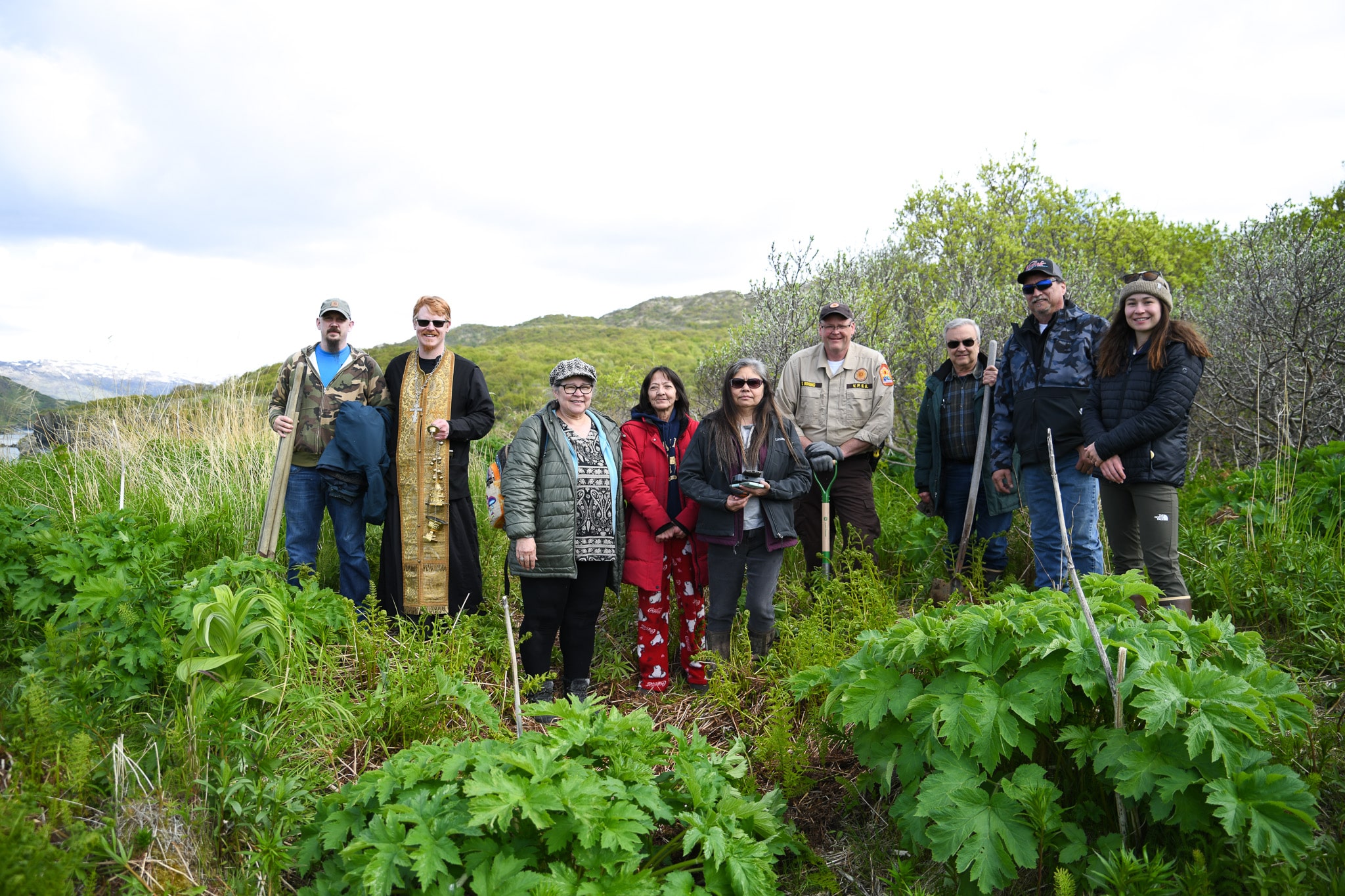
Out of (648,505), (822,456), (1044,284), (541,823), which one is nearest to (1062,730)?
(541,823)

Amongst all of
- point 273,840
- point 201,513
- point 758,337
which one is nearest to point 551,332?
point 758,337

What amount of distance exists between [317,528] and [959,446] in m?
4.35

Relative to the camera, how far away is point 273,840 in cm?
236

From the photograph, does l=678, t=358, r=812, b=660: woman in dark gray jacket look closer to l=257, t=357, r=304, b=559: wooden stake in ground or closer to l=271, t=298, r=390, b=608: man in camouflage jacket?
l=271, t=298, r=390, b=608: man in camouflage jacket

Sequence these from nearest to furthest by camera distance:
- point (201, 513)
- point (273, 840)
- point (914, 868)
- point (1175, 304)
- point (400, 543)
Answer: point (273, 840) → point (914, 868) → point (400, 543) → point (201, 513) → point (1175, 304)

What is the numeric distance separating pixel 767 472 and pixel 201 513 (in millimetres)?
4525

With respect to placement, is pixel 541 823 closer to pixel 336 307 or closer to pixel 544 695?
pixel 544 695

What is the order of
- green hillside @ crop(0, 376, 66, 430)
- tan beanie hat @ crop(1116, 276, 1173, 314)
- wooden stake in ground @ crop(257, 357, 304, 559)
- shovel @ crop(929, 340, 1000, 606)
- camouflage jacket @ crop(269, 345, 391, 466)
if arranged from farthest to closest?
green hillside @ crop(0, 376, 66, 430)
shovel @ crop(929, 340, 1000, 606)
camouflage jacket @ crop(269, 345, 391, 466)
wooden stake in ground @ crop(257, 357, 304, 559)
tan beanie hat @ crop(1116, 276, 1173, 314)

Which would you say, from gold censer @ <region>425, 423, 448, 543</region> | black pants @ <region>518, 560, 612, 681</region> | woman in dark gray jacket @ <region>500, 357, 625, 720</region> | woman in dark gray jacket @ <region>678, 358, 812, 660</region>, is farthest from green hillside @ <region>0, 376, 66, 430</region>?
woman in dark gray jacket @ <region>678, 358, 812, 660</region>

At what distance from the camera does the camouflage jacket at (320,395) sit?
15.1 ft

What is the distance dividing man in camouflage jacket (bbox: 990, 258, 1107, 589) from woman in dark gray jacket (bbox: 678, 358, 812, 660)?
150cm

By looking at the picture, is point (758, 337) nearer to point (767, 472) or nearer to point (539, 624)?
point (767, 472)

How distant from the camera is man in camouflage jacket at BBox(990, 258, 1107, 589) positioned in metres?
4.39

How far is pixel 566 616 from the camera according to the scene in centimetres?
418
